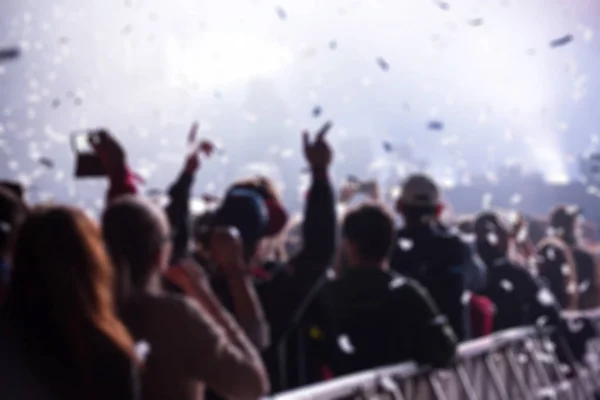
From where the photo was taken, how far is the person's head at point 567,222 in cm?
625

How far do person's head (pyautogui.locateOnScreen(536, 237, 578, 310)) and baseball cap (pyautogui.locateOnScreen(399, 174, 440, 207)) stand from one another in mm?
2126

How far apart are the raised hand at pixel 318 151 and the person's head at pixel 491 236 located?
228cm

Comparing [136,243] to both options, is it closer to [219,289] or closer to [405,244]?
[219,289]

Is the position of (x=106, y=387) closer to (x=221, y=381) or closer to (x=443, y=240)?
(x=221, y=381)

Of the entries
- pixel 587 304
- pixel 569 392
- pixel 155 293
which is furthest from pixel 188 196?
pixel 587 304

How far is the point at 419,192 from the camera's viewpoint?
407 centimetres

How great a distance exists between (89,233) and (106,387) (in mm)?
366

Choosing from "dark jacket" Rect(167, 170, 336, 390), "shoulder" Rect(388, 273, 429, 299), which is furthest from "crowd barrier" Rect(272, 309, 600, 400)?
"shoulder" Rect(388, 273, 429, 299)

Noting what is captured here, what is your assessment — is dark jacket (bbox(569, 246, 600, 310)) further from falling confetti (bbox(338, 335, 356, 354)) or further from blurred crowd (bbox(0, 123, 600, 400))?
falling confetti (bbox(338, 335, 356, 354))

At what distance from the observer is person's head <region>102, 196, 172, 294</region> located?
7.67ft

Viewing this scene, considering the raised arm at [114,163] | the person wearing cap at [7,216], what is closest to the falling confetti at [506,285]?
the raised arm at [114,163]

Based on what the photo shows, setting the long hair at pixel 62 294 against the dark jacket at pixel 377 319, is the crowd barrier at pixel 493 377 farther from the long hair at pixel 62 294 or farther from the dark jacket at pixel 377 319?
the long hair at pixel 62 294

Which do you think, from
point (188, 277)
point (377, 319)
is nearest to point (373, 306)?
point (377, 319)

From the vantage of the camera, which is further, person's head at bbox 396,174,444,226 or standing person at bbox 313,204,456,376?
person's head at bbox 396,174,444,226
